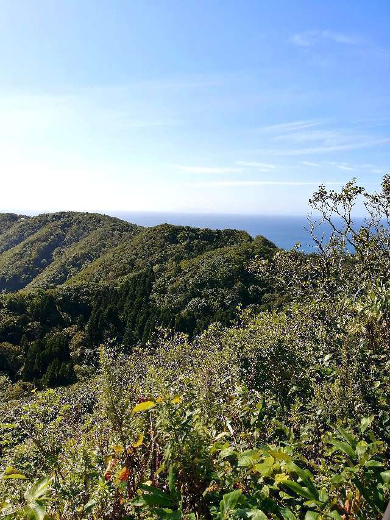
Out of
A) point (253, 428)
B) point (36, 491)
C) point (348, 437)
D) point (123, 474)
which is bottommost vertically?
point (253, 428)

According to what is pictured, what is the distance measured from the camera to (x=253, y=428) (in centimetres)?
311

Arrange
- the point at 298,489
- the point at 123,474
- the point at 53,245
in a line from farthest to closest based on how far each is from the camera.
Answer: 1. the point at 53,245
2. the point at 123,474
3. the point at 298,489

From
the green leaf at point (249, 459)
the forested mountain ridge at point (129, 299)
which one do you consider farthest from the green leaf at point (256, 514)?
the forested mountain ridge at point (129, 299)

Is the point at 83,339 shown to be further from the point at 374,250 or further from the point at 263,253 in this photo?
the point at 374,250

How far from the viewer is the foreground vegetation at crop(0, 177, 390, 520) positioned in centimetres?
180

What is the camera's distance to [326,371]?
13.4 feet

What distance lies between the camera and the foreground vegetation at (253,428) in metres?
1.80

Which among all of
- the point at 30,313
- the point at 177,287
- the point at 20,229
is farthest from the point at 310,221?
the point at 20,229

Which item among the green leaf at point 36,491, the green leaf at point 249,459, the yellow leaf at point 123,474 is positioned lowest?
the yellow leaf at point 123,474

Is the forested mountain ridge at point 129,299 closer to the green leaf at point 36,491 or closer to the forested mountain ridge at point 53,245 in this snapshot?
the forested mountain ridge at point 53,245

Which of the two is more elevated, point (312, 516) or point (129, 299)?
point (312, 516)

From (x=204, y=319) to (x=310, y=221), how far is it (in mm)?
27802

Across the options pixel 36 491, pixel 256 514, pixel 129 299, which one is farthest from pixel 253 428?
pixel 129 299

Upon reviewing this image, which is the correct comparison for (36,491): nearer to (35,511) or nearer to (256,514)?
(35,511)
